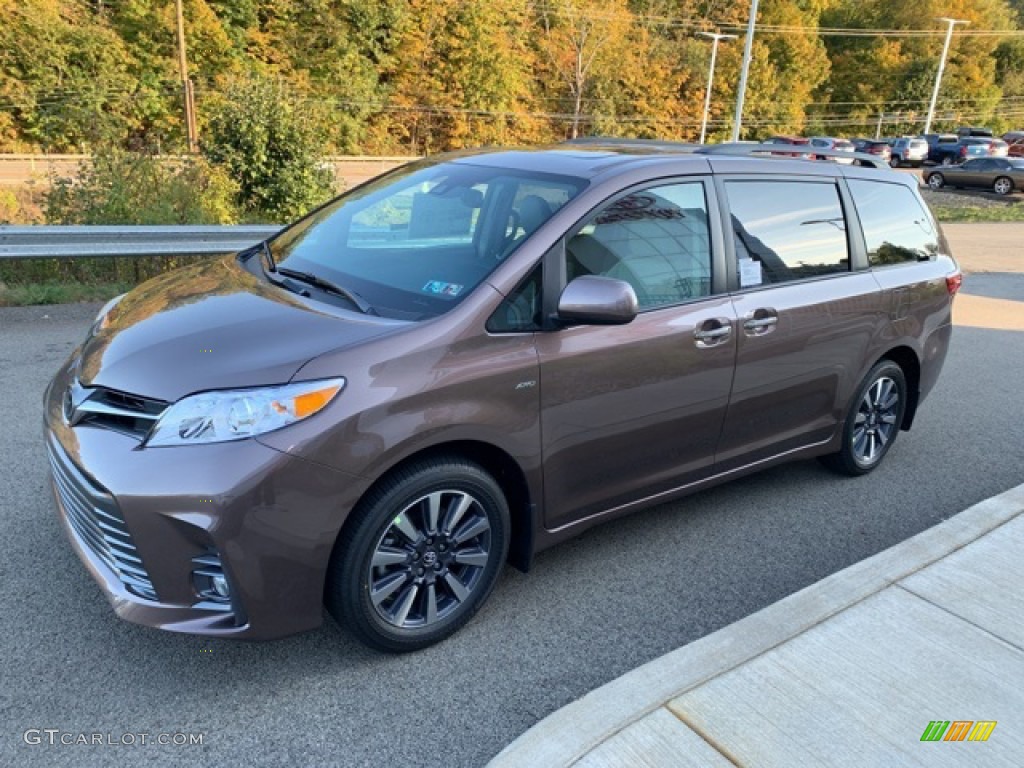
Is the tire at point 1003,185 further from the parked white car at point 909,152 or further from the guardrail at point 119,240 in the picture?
the guardrail at point 119,240

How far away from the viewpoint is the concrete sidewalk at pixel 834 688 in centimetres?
238

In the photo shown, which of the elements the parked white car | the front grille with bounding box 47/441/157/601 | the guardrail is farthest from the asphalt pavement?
the parked white car

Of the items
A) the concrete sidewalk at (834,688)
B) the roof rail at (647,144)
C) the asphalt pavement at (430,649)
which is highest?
the roof rail at (647,144)

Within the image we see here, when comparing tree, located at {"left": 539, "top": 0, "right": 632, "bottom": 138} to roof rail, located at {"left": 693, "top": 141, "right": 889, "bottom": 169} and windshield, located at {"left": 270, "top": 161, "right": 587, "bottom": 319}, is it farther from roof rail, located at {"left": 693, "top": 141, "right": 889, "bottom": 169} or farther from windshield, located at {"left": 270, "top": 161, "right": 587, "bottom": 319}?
windshield, located at {"left": 270, "top": 161, "right": 587, "bottom": 319}

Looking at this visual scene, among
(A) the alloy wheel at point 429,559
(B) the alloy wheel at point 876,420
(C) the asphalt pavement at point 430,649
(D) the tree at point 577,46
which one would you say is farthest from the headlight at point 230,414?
(D) the tree at point 577,46

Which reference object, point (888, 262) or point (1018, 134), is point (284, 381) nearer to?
point (888, 262)

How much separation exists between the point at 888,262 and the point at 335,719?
3856mm

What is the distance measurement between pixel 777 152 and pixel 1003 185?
31.4 metres

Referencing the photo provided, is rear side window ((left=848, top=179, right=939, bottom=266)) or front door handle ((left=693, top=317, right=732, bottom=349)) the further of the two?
rear side window ((left=848, top=179, right=939, bottom=266))

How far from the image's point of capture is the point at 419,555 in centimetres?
287

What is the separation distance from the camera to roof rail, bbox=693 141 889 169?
405 centimetres

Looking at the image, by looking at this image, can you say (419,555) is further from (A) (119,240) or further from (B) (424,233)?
(A) (119,240)

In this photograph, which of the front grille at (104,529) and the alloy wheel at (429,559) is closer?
the front grille at (104,529)

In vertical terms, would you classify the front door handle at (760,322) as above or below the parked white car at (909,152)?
above
